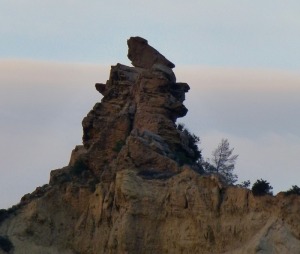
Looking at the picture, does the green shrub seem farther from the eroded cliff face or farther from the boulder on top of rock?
the boulder on top of rock

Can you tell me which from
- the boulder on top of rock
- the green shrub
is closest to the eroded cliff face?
the boulder on top of rock

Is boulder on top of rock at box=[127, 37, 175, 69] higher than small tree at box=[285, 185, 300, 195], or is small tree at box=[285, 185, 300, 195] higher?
boulder on top of rock at box=[127, 37, 175, 69]

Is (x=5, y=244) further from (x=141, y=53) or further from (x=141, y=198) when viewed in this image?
(x=141, y=53)

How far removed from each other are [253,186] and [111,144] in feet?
30.5

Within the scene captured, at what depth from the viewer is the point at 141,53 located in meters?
108

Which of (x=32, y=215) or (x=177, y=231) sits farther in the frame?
(x=32, y=215)

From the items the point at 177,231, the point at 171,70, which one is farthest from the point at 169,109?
the point at 177,231

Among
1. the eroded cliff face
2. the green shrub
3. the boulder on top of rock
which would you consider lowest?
the green shrub

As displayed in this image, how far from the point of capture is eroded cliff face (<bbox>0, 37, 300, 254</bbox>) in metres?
92.2

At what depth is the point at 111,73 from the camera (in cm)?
10638

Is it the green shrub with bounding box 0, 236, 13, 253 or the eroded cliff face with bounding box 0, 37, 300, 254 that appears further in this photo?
the green shrub with bounding box 0, 236, 13, 253

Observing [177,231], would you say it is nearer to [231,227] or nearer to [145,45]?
[231,227]

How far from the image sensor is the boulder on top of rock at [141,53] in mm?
107500

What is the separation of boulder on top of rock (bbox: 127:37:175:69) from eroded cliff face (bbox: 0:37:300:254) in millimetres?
56
